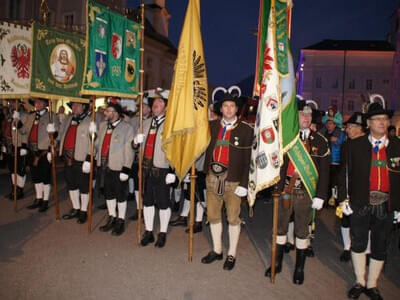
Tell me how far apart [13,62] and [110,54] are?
8.65 feet

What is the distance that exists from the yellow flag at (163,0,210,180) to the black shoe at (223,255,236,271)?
143 cm

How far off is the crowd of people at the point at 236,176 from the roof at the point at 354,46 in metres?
49.5

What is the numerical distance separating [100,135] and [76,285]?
3112 millimetres

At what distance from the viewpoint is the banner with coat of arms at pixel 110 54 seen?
5461mm

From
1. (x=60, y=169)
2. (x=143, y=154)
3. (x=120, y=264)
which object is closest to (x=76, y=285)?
(x=120, y=264)

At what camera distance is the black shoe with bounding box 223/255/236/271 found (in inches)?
187

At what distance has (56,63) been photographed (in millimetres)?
6594

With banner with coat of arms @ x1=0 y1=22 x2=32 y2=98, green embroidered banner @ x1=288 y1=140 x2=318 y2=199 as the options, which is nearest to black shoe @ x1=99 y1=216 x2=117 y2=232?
banner with coat of arms @ x1=0 y1=22 x2=32 y2=98

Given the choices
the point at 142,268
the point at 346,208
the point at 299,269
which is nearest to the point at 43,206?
the point at 142,268

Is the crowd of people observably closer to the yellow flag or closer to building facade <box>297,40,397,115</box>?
the yellow flag

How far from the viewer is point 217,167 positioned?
4.81 meters

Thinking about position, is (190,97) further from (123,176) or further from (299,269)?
(299,269)

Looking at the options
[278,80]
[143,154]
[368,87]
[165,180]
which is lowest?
[165,180]

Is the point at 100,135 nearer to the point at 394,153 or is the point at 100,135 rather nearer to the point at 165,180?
the point at 165,180
